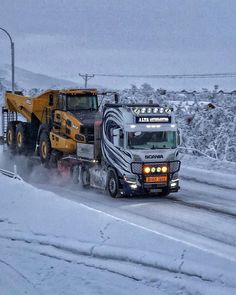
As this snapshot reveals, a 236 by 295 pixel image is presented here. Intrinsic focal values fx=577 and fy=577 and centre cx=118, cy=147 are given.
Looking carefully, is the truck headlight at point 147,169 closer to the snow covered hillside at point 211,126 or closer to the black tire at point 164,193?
the black tire at point 164,193

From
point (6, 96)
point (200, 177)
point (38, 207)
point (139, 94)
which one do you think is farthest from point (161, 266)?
point (139, 94)

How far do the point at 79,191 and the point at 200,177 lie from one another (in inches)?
212

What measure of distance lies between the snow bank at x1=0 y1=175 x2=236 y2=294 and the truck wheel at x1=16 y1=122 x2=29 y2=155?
9453 millimetres

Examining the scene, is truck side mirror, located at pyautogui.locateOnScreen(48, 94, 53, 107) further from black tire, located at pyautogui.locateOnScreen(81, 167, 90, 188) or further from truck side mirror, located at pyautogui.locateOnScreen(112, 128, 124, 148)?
truck side mirror, located at pyautogui.locateOnScreen(112, 128, 124, 148)

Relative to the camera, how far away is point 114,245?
36.0ft

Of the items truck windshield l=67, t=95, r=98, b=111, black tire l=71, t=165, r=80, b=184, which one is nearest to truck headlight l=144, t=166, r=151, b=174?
black tire l=71, t=165, r=80, b=184

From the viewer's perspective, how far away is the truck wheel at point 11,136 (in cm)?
2545

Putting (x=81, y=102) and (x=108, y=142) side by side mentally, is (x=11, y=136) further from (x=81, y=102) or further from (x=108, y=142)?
(x=108, y=142)

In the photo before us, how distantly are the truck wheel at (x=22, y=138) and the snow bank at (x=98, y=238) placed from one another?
9.45 meters

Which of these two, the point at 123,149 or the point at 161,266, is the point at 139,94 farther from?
the point at 161,266

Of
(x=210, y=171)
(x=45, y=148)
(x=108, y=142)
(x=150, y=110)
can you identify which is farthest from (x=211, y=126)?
(x=108, y=142)

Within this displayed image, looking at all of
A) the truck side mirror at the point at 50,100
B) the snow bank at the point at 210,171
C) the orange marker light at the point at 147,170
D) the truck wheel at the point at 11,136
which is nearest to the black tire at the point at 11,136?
the truck wheel at the point at 11,136

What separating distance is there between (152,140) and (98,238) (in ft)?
21.4

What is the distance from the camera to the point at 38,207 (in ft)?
45.3
